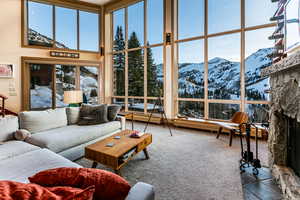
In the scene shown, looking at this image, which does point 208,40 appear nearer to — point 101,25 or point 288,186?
point 288,186

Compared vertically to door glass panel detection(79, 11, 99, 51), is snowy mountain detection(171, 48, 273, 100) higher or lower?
lower

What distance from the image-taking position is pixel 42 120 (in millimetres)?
2830

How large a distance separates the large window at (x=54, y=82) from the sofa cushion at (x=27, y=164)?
3.85 m

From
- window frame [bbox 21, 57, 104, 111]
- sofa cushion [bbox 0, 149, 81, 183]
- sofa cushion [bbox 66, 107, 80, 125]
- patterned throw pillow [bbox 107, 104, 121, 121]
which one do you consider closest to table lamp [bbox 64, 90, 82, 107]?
sofa cushion [bbox 66, 107, 80, 125]

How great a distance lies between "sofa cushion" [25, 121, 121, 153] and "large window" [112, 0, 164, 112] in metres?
2.81

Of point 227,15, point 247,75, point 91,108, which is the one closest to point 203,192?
point 91,108

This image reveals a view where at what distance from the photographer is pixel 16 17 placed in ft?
17.3

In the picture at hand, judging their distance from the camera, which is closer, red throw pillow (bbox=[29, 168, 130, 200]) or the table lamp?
red throw pillow (bbox=[29, 168, 130, 200])

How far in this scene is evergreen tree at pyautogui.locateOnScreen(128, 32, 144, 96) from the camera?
610cm

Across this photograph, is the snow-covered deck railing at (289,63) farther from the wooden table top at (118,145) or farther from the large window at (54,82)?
the large window at (54,82)

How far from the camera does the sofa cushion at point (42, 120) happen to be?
265cm

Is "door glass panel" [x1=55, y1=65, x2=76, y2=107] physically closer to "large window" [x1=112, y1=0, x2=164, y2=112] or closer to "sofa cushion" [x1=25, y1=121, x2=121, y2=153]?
"large window" [x1=112, y1=0, x2=164, y2=112]

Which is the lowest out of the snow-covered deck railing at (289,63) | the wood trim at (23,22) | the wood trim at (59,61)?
the snow-covered deck railing at (289,63)

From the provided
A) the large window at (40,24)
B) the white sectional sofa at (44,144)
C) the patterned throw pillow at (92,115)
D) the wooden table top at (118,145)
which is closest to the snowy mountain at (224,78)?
the white sectional sofa at (44,144)
